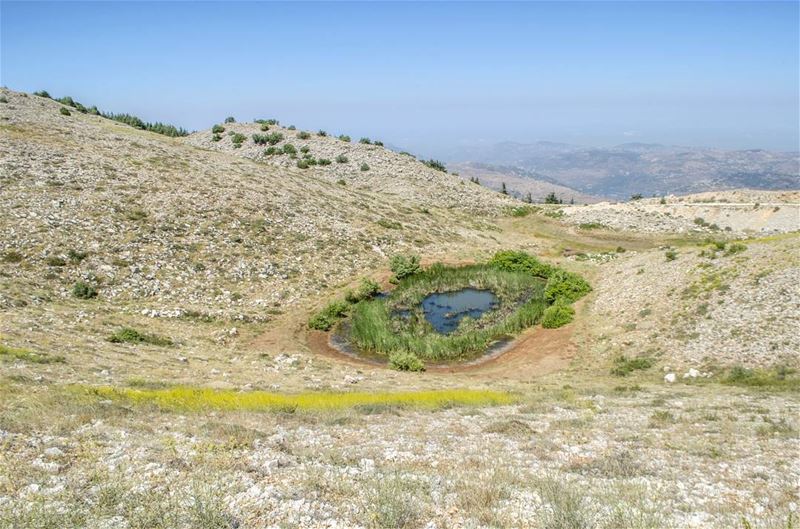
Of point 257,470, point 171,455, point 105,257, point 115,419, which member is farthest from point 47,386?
point 105,257

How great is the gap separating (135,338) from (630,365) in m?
27.5

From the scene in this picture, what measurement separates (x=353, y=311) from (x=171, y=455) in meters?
25.9

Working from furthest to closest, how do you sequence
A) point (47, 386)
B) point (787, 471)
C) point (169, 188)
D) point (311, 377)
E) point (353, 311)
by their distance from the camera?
1. point (169, 188)
2. point (353, 311)
3. point (311, 377)
4. point (47, 386)
5. point (787, 471)

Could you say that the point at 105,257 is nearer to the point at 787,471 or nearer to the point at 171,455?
the point at 171,455

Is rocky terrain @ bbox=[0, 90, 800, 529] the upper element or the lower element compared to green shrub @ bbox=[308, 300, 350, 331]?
upper

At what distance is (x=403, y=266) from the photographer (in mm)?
45062

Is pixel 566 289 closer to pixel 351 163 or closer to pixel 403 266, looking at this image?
pixel 403 266

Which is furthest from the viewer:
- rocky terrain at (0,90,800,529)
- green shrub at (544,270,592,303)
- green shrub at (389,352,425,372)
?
green shrub at (544,270,592,303)

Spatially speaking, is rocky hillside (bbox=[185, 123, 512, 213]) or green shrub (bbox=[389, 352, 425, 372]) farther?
rocky hillside (bbox=[185, 123, 512, 213])

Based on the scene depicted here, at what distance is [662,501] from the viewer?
1063cm

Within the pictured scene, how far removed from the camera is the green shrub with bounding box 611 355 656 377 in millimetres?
26781

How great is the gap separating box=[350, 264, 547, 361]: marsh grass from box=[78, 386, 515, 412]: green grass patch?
368 inches

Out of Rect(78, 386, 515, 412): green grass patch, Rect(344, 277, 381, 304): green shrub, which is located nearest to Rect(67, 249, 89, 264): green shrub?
Rect(344, 277, 381, 304): green shrub

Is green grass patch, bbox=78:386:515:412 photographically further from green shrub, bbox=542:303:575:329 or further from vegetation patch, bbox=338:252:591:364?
green shrub, bbox=542:303:575:329
